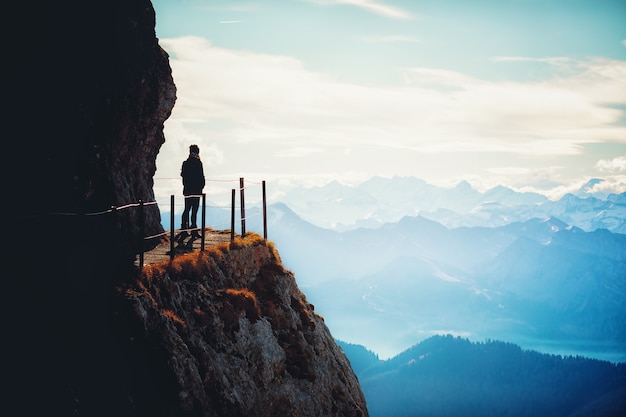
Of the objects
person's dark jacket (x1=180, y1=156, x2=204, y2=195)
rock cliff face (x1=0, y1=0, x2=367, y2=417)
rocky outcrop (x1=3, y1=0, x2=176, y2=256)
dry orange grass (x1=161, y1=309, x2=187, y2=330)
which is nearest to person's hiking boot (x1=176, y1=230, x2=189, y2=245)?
rock cliff face (x1=0, y1=0, x2=367, y2=417)

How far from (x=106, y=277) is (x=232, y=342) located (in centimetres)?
567

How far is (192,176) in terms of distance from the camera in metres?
29.6

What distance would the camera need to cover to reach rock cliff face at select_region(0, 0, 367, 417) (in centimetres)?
1888

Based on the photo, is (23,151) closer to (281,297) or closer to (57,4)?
(57,4)

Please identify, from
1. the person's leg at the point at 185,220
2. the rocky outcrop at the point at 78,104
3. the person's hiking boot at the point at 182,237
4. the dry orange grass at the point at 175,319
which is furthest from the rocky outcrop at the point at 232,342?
the rocky outcrop at the point at 78,104

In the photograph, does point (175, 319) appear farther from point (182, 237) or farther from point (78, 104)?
point (78, 104)

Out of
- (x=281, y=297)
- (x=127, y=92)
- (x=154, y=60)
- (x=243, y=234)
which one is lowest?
(x=281, y=297)

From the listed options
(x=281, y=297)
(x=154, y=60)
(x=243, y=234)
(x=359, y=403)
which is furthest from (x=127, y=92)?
(x=359, y=403)

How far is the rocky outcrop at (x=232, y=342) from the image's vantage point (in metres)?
20.0

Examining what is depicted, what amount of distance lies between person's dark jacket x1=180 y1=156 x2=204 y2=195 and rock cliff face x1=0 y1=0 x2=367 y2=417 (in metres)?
2.00

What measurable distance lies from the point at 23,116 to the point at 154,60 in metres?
7.20

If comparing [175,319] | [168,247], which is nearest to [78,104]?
[168,247]

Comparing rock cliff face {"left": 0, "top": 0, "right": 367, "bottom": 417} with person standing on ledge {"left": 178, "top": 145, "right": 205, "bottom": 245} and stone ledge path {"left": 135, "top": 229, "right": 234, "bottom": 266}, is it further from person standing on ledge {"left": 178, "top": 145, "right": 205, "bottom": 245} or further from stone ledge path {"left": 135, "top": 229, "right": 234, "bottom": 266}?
person standing on ledge {"left": 178, "top": 145, "right": 205, "bottom": 245}

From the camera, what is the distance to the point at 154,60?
26828mm
